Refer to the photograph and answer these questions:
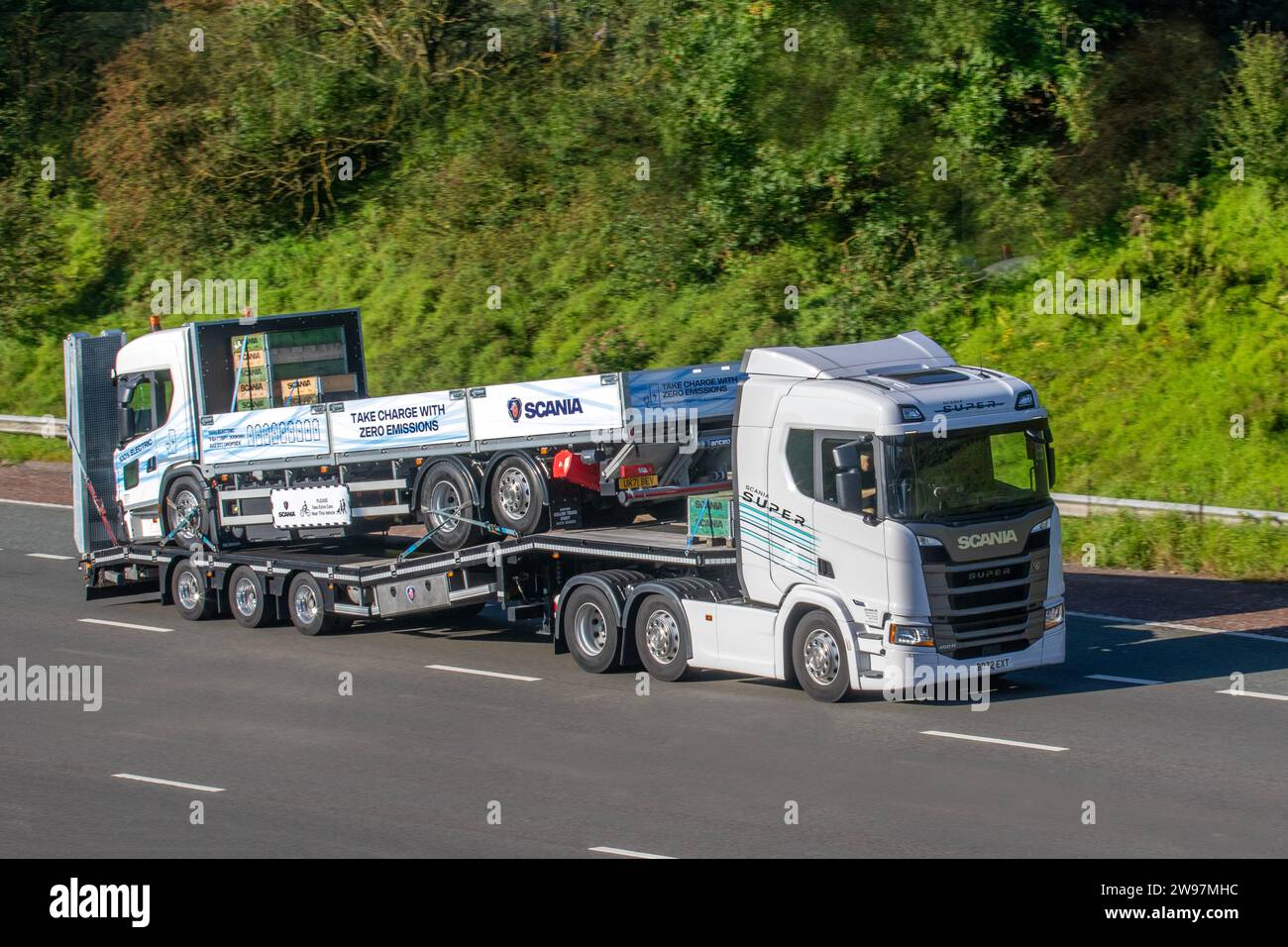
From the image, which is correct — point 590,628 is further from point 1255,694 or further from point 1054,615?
point 1255,694

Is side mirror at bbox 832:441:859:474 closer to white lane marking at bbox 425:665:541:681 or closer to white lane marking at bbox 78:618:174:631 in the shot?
white lane marking at bbox 425:665:541:681

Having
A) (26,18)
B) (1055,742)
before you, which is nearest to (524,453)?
(1055,742)

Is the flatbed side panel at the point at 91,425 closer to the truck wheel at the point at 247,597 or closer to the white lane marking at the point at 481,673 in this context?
the truck wheel at the point at 247,597

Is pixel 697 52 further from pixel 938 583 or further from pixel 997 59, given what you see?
pixel 938 583

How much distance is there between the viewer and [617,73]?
1297 inches

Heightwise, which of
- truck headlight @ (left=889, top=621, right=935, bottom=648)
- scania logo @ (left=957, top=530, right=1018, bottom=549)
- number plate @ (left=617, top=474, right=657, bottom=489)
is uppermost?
number plate @ (left=617, top=474, right=657, bottom=489)

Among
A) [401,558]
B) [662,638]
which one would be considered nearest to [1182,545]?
[662,638]

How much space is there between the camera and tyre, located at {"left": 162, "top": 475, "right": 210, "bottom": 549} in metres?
19.5

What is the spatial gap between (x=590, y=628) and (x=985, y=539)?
4.18 meters

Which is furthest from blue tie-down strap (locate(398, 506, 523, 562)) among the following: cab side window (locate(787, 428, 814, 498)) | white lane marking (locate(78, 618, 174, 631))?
white lane marking (locate(78, 618, 174, 631))

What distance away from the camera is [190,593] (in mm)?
19328

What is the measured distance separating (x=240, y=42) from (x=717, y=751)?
28839mm

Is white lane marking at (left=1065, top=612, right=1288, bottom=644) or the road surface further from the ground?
white lane marking at (left=1065, top=612, right=1288, bottom=644)

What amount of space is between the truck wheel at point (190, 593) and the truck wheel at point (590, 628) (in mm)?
5524
